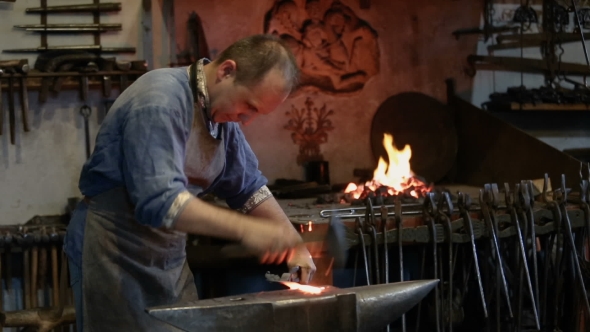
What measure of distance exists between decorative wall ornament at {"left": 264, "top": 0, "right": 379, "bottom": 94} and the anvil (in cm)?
319

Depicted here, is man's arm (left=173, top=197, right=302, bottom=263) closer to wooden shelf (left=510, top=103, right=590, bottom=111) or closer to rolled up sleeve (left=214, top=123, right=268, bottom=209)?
rolled up sleeve (left=214, top=123, right=268, bottom=209)

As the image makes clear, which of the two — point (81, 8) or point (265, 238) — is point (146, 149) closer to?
point (265, 238)

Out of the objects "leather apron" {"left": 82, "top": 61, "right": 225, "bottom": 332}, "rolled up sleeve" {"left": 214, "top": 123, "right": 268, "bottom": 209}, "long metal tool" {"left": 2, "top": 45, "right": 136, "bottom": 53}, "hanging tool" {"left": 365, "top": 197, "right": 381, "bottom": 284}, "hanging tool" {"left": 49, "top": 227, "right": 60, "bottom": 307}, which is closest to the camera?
"leather apron" {"left": 82, "top": 61, "right": 225, "bottom": 332}

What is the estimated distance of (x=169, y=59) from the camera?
4.85 meters

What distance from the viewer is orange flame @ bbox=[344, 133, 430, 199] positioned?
4.14m

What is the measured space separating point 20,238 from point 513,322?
8.51 ft

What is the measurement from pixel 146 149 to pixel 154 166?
0.06 meters

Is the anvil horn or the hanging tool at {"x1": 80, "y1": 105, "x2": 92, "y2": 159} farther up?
the hanging tool at {"x1": 80, "y1": 105, "x2": 92, "y2": 159}

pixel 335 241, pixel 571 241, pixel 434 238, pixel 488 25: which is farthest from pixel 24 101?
pixel 488 25

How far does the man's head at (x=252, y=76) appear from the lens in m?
2.19

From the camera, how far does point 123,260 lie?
233 cm

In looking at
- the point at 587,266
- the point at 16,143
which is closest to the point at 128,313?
the point at 587,266

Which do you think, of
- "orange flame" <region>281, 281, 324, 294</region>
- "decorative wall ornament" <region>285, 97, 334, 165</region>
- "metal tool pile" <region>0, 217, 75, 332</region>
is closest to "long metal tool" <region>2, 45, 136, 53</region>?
"metal tool pile" <region>0, 217, 75, 332</region>

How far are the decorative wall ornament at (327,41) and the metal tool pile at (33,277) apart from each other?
79.6 inches
